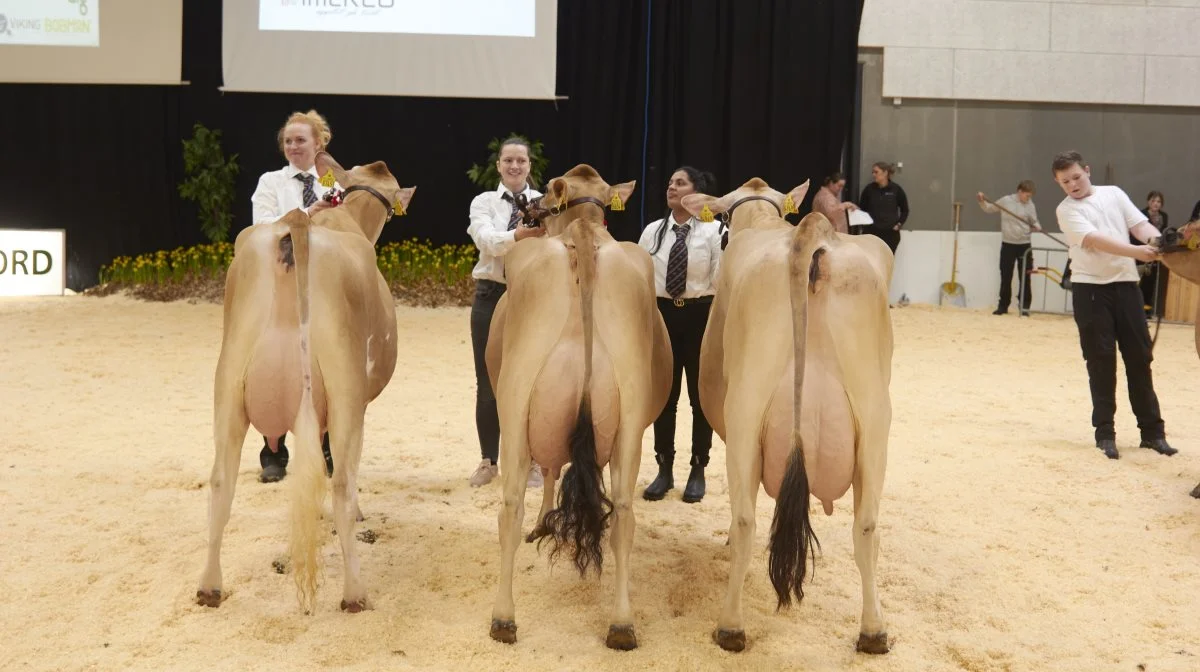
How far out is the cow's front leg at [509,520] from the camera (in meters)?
3.29

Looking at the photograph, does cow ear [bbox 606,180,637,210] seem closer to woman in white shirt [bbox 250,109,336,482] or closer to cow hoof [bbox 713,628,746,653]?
woman in white shirt [bbox 250,109,336,482]

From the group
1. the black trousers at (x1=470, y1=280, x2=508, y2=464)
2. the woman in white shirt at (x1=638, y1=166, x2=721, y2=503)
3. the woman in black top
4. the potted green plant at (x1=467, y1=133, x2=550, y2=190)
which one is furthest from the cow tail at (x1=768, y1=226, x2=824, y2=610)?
the woman in black top

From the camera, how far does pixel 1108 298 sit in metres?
5.88

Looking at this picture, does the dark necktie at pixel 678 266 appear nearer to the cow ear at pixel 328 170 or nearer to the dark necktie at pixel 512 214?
the dark necktie at pixel 512 214

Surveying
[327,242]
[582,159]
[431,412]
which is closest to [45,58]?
[582,159]

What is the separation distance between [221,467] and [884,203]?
10499mm

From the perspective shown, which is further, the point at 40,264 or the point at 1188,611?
the point at 40,264

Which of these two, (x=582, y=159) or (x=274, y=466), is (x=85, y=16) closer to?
(x=582, y=159)

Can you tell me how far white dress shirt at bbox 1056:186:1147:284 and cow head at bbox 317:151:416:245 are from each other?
3727 millimetres

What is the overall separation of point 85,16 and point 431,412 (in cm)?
748

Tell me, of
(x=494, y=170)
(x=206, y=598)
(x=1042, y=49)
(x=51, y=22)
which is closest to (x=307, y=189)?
(x=206, y=598)

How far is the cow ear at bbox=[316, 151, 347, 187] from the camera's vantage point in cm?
418

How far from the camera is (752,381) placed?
3.20 meters

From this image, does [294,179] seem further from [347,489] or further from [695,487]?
[695,487]
